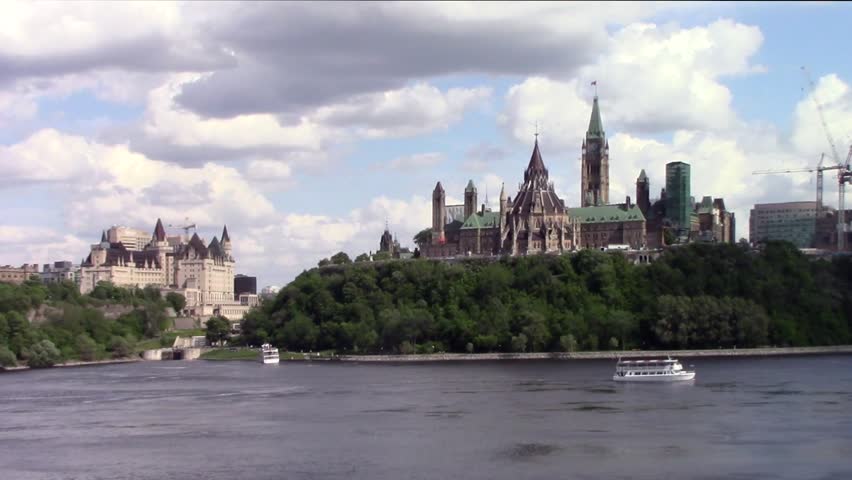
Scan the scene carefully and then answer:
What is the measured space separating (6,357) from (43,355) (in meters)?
6.11

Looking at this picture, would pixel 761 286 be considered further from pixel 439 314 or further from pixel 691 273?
pixel 439 314

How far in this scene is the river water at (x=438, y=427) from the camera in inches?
2044

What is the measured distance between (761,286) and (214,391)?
73.9 metres

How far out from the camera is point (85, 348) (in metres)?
140

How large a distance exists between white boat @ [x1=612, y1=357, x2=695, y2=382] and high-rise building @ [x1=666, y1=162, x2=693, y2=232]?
101140 mm

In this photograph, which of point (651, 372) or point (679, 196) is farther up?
point (679, 196)

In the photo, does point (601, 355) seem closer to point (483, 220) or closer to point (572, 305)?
point (572, 305)

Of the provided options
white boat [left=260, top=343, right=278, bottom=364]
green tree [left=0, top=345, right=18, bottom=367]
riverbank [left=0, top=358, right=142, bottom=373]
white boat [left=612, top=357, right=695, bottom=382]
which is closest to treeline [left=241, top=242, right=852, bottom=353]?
white boat [left=260, top=343, right=278, bottom=364]

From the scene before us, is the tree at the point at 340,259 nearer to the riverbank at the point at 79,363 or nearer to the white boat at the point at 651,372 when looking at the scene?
the riverbank at the point at 79,363

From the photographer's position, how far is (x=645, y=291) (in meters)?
141

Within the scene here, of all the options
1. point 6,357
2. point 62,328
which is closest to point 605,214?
point 62,328

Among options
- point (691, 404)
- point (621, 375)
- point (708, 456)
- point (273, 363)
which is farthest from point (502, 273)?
point (708, 456)

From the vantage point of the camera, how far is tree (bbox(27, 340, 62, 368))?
13012 centimetres

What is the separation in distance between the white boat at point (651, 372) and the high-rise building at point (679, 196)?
101140 mm
